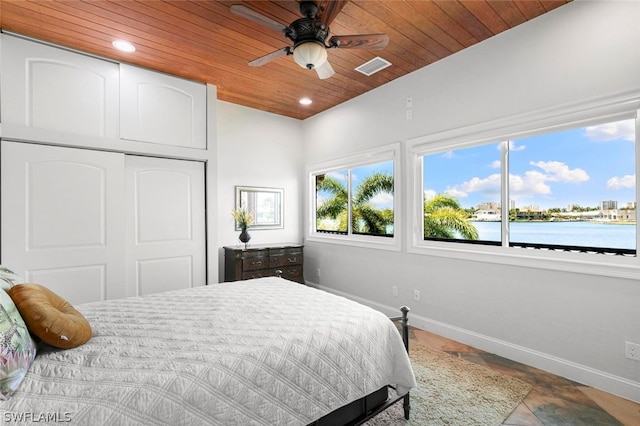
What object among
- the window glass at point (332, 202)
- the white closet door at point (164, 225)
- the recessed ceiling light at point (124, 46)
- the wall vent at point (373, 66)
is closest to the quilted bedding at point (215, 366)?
the white closet door at point (164, 225)

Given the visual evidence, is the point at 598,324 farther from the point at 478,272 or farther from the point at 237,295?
the point at 237,295

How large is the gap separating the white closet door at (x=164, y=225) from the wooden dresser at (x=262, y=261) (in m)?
0.42

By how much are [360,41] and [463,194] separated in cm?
192

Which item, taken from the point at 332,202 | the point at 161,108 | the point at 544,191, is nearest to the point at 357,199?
the point at 332,202

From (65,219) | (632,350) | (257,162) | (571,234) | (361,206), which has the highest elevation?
(257,162)

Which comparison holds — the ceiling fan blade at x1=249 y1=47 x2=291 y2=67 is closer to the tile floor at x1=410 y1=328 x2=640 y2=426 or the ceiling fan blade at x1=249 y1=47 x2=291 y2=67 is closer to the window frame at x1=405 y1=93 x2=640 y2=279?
the window frame at x1=405 y1=93 x2=640 y2=279

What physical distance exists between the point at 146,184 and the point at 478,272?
3553mm

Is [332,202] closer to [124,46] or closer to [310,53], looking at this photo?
[310,53]

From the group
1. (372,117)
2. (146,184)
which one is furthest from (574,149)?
(146,184)

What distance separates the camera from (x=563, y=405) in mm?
1998

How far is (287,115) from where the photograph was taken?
16.0ft

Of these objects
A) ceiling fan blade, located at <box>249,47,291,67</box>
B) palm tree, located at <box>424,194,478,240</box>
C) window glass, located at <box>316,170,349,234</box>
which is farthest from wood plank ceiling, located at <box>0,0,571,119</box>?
window glass, located at <box>316,170,349,234</box>

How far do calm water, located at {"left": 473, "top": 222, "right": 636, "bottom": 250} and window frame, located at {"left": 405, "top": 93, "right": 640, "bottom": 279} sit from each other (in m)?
0.10

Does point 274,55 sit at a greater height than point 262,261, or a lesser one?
greater
